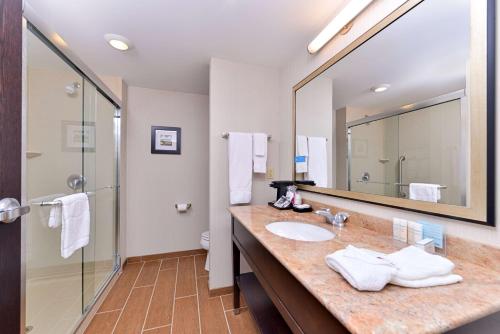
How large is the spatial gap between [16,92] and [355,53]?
5.16ft

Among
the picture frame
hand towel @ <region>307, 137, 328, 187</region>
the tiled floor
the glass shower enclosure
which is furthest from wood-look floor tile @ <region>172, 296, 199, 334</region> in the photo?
the picture frame

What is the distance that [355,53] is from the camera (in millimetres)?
1166

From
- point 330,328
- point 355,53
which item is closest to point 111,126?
point 355,53

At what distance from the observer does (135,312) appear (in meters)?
1.57

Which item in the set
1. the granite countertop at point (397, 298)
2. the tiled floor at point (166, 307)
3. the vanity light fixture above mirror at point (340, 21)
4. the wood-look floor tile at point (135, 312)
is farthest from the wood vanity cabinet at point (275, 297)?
the vanity light fixture above mirror at point (340, 21)

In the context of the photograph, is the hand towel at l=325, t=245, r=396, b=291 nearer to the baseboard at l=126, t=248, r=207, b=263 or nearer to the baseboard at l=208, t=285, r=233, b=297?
the baseboard at l=208, t=285, r=233, b=297

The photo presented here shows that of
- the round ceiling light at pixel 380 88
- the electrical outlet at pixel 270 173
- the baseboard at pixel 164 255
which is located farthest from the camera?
the baseboard at pixel 164 255

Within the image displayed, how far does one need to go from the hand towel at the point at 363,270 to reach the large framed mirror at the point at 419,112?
436 millimetres

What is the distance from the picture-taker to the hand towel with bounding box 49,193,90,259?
119cm

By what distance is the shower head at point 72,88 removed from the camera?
152cm

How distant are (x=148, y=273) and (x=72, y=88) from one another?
1921 millimetres

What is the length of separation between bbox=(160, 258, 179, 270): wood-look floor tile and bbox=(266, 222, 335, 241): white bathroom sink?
1.75 metres

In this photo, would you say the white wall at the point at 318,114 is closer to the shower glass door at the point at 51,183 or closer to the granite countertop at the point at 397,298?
the granite countertop at the point at 397,298

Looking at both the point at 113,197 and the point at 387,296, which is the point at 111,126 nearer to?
the point at 113,197
